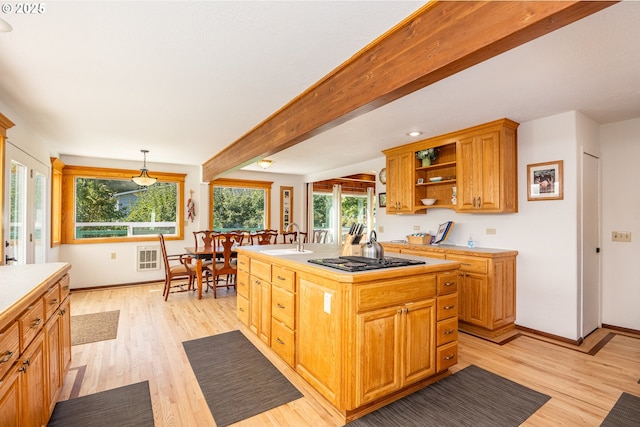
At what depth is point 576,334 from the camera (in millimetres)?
3158

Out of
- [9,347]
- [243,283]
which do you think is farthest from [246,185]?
[9,347]

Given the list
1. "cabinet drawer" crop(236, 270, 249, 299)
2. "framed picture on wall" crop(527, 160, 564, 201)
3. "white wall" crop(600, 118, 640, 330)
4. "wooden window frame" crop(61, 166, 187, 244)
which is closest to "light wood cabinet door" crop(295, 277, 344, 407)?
"cabinet drawer" crop(236, 270, 249, 299)

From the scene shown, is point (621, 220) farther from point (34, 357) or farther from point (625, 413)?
point (34, 357)

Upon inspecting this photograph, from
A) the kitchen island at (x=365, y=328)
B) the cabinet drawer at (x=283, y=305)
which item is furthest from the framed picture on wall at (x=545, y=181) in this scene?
the cabinet drawer at (x=283, y=305)

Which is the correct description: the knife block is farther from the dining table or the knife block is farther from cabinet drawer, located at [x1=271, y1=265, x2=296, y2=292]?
the dining table

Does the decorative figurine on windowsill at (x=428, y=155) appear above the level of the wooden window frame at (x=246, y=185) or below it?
above

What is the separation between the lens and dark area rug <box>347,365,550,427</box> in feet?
6.46

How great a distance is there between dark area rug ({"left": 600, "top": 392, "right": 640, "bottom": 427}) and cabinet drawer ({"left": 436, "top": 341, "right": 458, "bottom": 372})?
909mm

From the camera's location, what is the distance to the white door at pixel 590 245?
329 cm

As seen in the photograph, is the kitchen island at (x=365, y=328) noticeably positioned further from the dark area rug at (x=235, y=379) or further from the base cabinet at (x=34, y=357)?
the base cabinet at (x=34, y=357)

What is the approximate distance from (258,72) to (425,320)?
2.23 meters

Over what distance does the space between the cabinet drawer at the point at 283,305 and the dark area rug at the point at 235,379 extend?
0.43m

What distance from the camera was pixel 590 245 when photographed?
11.2 feet

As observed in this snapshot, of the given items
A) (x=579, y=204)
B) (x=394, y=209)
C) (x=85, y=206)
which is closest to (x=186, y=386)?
(x=394, y=209)
